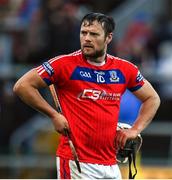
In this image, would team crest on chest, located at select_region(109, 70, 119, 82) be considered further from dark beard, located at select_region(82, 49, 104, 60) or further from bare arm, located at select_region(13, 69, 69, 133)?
bare arm, located at select_region(13, 69, 69, 133)

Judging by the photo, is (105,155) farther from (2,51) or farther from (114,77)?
(2,51)

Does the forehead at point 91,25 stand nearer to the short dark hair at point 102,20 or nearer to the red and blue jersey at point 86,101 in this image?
the short dark hair at point 102,20

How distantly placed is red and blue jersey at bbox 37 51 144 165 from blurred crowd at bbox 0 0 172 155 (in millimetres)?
5941

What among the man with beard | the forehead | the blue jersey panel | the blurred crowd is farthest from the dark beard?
the blurred crowd

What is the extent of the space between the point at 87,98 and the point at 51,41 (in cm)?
684

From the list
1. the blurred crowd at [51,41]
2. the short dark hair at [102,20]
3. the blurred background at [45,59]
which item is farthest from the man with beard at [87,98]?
the blurred crowd at [51,41]

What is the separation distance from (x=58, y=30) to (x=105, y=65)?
6639mm

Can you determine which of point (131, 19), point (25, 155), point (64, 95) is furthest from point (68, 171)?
point (131, 19)

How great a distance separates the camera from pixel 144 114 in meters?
8.93

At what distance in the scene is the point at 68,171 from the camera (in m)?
8.56

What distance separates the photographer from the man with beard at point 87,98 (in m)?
8.45

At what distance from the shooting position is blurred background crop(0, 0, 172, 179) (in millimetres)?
14695

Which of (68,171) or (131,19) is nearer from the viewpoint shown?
(68,171)

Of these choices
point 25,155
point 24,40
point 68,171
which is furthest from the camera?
point 24,40
